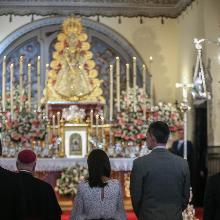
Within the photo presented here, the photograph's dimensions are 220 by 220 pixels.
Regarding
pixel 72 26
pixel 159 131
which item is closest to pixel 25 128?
pixel 72 26

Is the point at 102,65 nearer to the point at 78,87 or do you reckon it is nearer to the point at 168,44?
the point at 168,44

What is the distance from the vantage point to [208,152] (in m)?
11.0

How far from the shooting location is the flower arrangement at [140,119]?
33.1 ft

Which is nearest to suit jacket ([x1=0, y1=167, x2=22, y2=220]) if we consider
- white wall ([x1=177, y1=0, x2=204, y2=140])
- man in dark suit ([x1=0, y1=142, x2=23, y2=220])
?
man in dark suit ([x1=0, y1=142, x2=23, y2=220])

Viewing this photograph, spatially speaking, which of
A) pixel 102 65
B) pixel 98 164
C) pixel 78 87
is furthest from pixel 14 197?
pixel 102 65

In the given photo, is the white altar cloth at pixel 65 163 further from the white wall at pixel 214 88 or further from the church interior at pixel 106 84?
the white wall at pixel 214 88

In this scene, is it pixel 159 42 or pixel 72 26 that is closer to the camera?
pixel 72 26

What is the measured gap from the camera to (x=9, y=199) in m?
3.54

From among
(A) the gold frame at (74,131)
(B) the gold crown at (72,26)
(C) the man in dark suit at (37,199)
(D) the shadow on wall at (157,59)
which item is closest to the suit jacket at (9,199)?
(C) the man in dark suit at (37,199)

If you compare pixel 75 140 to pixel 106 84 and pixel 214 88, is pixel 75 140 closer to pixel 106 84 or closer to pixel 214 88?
pixel 214 88

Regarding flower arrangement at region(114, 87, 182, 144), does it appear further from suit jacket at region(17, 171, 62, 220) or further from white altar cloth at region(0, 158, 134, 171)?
suit jacket at region(17, 171, 62, 220)

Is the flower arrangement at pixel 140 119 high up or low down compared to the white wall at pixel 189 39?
down

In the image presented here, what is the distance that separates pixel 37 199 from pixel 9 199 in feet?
2.34

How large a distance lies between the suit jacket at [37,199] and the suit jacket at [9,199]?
2.03 feet
